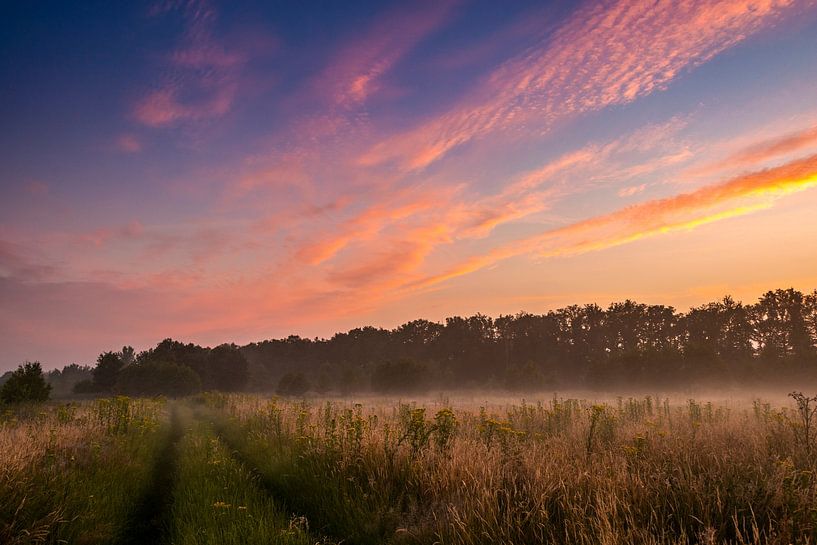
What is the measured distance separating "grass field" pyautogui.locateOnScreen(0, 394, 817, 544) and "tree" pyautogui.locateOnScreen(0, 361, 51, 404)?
857 inches

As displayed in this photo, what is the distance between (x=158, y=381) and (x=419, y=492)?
5955 cm

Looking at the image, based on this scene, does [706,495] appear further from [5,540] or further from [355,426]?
[5,540]

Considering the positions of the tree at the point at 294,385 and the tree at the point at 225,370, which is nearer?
the tree at the point at 294,385

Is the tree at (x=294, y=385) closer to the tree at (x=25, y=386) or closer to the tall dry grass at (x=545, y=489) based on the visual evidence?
the tree at (x=25, y=386)

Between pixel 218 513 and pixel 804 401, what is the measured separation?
8.21m

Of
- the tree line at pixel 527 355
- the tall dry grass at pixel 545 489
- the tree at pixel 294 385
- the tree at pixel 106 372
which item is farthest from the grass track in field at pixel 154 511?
the tree at pixel 106 372

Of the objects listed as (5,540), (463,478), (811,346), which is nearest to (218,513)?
(5,540)

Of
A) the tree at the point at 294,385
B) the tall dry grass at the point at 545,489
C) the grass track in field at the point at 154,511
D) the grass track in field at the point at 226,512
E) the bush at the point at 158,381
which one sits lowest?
the tree at the point at 294,385

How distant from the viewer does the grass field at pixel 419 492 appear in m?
3.99

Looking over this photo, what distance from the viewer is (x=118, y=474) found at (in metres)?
7.58

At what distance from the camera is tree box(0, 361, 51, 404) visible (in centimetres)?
2484

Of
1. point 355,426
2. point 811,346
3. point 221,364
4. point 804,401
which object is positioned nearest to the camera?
point 804,401

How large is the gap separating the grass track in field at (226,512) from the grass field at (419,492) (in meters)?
0.03

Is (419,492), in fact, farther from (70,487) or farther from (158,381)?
(158,381)
